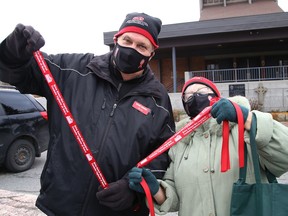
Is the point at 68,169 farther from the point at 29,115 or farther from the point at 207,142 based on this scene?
the point at 29,115

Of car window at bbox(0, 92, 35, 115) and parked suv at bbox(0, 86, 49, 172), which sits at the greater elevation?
car window at bbox(0, 92, 35, 115)

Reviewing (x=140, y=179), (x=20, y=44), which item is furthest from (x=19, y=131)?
(x=140, y=179)

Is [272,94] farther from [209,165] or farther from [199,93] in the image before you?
[209,165]

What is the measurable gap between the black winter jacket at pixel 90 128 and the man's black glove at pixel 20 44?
6 cm

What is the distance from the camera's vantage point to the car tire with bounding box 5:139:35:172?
6.83m

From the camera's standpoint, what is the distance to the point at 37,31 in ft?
6.29

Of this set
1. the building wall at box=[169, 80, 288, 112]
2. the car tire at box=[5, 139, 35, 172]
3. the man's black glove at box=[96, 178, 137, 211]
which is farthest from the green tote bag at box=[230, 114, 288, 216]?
the building wall at box=[169, 80, 288, 112]

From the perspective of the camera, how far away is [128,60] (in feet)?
6.82

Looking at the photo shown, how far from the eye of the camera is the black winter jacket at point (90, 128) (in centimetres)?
195

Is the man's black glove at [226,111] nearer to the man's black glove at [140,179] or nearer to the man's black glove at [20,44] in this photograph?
the man's black glove at [140,179]

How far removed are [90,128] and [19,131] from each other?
553 centimetres

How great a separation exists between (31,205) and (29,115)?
11.8 ft

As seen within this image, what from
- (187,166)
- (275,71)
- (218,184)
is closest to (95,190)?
(187,166)

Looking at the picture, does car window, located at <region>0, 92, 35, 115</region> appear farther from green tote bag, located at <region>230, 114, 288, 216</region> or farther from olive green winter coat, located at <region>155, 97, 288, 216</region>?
green tote bag, located at <region>230, 114, 288, 216</region>
